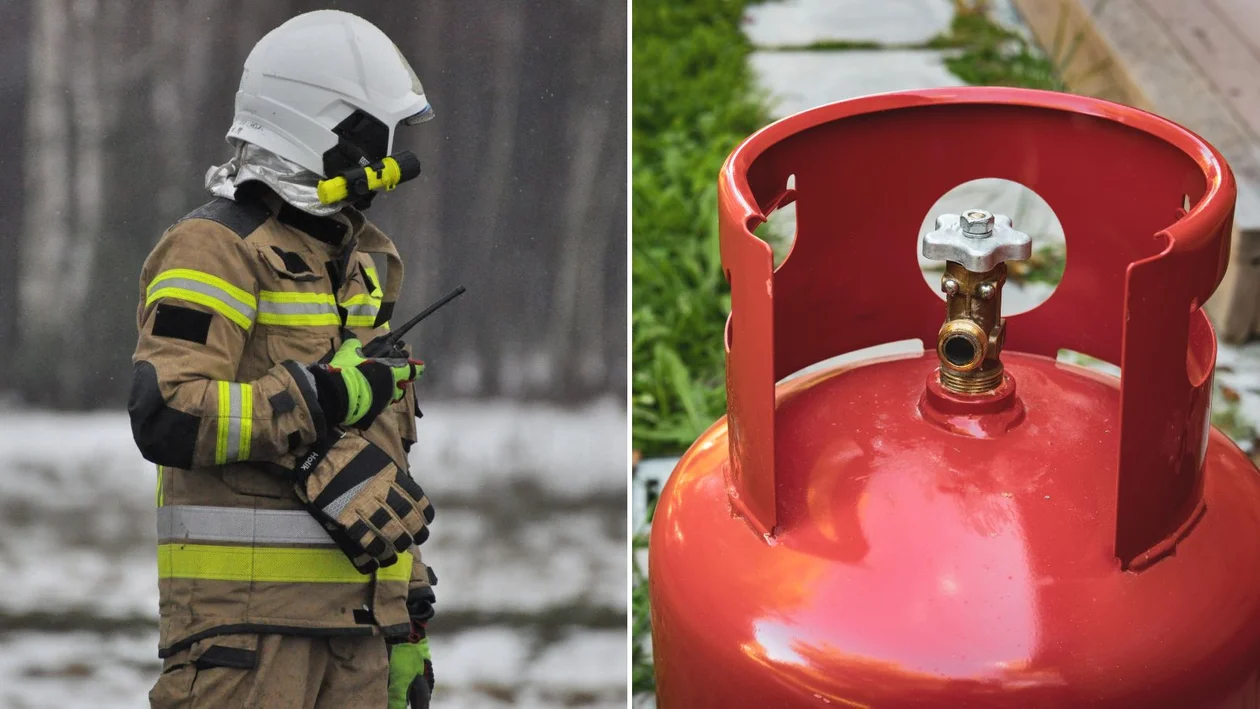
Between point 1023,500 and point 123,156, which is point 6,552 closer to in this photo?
point 123,156

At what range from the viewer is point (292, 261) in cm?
190

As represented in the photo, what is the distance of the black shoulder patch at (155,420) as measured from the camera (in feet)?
5.72

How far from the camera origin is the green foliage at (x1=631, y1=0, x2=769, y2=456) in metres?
3.29

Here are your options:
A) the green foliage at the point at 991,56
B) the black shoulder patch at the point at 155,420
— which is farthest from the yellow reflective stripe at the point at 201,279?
the green foliage at the point at 991,56

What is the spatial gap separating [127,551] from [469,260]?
882mm

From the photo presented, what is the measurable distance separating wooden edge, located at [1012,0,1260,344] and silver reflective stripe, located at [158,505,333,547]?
2139mm

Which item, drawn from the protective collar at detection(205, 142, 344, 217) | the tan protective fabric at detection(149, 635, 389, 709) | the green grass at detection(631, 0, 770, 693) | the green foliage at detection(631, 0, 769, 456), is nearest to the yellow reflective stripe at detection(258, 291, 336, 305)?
the protective collar at detection(205, 142, 344, 217)

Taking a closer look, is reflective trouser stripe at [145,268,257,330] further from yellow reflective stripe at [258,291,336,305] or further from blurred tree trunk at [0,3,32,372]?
blurred tree trunk at [0,3,32,372]

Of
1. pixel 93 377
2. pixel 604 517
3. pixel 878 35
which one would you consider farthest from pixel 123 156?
pixel 878 35

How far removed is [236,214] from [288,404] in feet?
0.87

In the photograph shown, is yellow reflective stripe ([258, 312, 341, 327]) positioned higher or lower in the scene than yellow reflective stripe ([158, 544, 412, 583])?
higher

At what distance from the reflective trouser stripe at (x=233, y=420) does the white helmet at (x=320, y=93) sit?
32 cm

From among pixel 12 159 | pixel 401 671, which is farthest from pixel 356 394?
pixel 12 159

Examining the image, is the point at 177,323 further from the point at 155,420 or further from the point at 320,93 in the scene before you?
the point at 320,93
